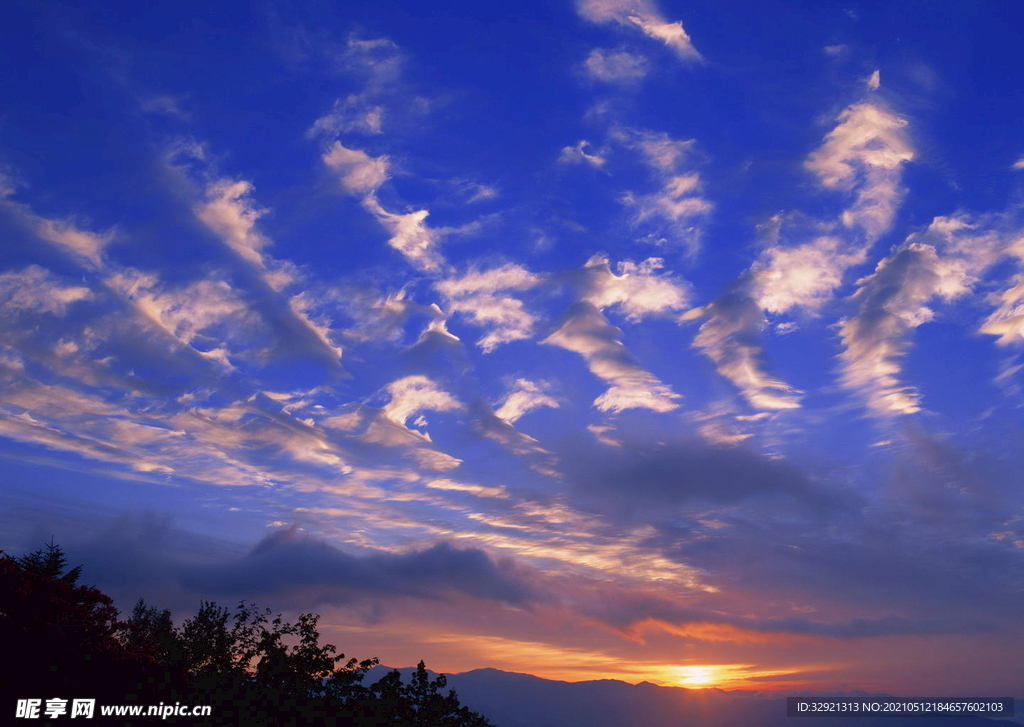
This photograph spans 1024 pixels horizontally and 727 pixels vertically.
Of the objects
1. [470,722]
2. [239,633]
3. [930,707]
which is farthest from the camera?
[239,633]

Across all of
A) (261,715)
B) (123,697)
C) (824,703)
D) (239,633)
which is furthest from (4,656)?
(824,703)

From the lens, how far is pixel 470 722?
50.8m

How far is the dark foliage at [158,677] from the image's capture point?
114ft

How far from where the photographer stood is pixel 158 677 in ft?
126

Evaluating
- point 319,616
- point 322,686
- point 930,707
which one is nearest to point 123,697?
point 322,686

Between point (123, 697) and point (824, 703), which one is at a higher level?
point (123, 697)

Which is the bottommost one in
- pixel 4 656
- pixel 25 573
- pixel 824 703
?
pixel 824 703

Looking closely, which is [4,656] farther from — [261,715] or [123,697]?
[261,715]

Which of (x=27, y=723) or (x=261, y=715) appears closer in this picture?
(x=27, y=723)

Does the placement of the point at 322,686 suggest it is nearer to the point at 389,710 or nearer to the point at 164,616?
the point at 389,710

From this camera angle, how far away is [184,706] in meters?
35.6

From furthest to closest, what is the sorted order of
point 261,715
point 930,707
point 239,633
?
1. point 239,633
2. point 930,707
3. point 261,715

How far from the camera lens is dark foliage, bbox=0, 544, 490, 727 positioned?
114ft

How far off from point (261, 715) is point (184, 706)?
538 centimetres
